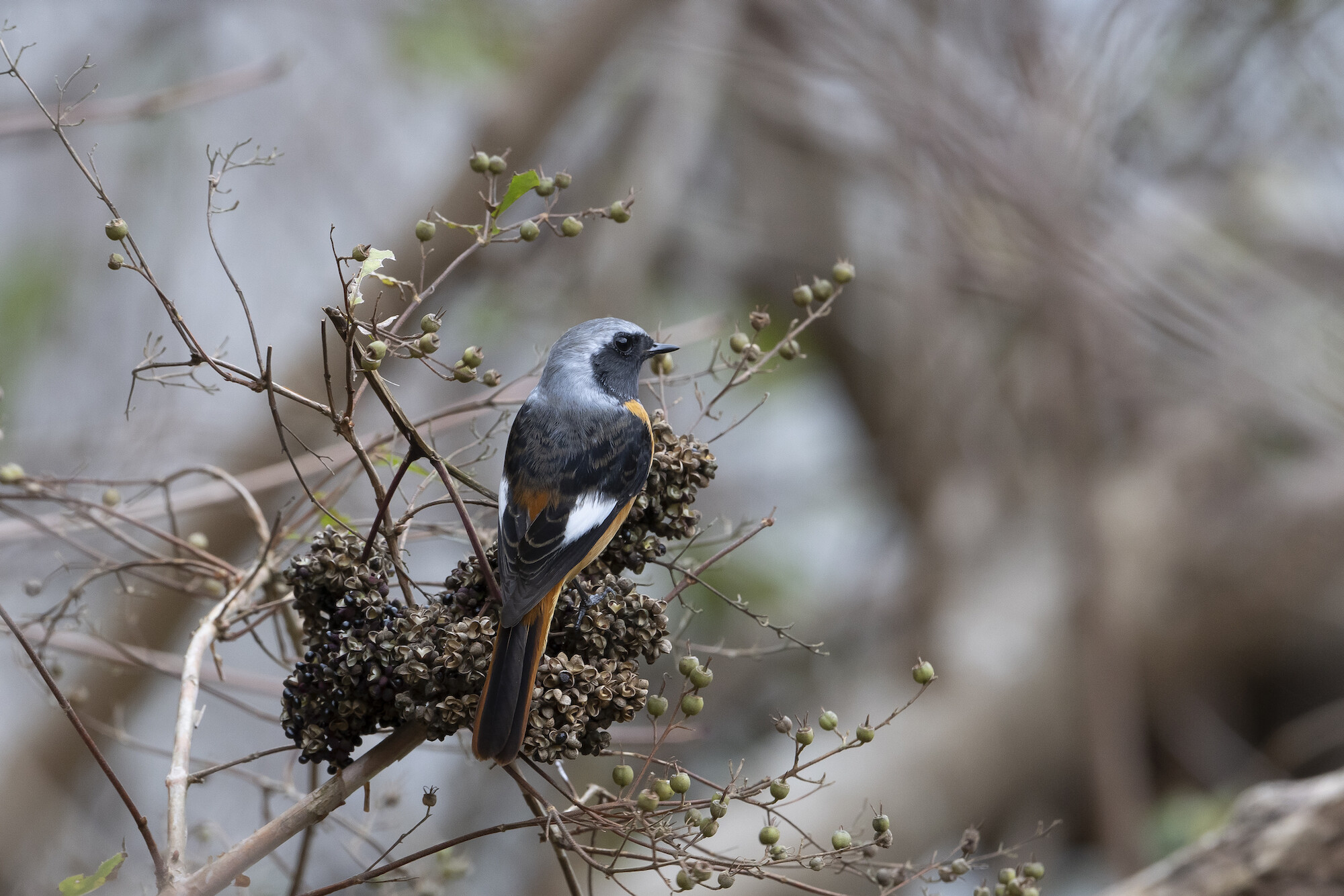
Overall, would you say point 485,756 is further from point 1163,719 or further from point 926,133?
point 1163,719

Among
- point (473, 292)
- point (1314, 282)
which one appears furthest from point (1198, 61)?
point (473, 292)

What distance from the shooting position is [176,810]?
1.17 m

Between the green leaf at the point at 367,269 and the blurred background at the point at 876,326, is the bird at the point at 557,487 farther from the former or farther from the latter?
the blurred background at the point at 876,326

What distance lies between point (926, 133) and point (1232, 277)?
156cm

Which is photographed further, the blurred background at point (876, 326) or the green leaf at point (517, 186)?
the blurred background at point (876, 326)

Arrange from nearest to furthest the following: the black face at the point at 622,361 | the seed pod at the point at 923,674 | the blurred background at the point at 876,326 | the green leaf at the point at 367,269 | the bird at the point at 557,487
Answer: the green leaf at the point at 367,269 → the bird at the point at 557,487 → the seed pod at the point at 923,674 → the black face at the point at 622,361 → the blurred background at the point at 876,326

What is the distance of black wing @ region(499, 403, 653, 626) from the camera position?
1.42 meters

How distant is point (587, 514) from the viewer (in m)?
1.60

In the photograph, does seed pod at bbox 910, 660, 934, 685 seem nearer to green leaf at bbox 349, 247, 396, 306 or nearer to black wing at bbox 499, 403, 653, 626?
black wing at bbox 499, 403, 653, 626

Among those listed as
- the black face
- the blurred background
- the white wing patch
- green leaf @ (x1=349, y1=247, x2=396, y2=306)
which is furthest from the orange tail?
the blurred background

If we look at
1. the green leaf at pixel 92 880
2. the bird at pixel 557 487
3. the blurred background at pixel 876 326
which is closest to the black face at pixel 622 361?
the bird at pixel 557 487

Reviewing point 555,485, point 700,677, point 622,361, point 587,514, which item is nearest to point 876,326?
point 622,361

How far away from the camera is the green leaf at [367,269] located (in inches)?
43.7

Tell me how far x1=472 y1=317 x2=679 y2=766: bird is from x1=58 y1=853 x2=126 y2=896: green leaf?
1.21ft
